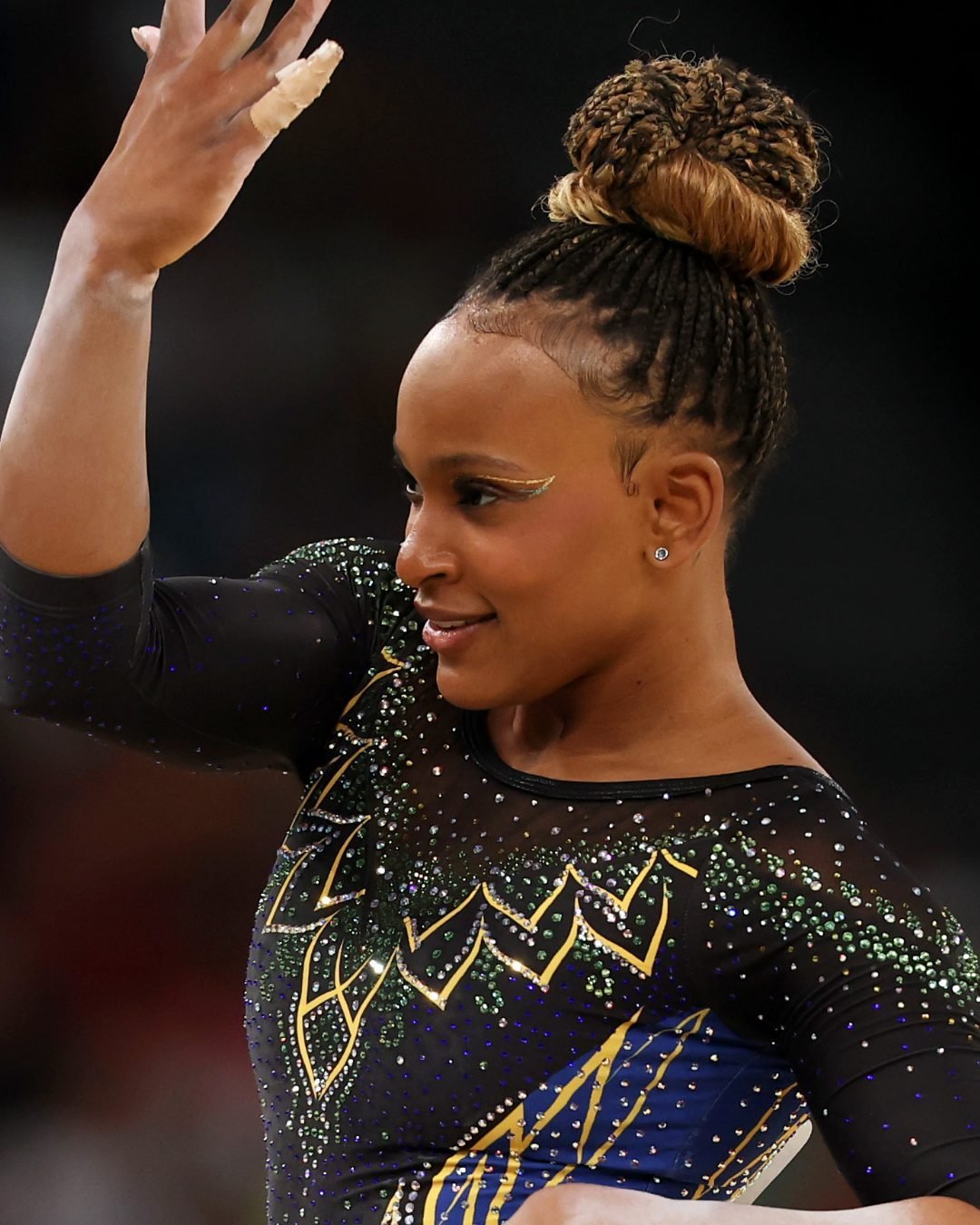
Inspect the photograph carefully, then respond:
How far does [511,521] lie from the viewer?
3.01 ft

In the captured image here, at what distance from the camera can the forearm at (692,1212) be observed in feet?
2.42

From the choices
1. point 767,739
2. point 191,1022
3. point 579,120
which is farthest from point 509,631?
point 191,1022

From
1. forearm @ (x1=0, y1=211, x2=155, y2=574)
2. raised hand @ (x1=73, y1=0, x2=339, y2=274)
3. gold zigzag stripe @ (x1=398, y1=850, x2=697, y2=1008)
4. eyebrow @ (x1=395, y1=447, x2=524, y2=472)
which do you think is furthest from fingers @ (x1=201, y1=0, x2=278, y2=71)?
gold zigzag stripe @ (x1=398, y1=850, x2=697, y2=1008)

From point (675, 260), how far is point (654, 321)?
0.05m

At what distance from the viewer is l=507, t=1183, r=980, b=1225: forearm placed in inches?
29.0

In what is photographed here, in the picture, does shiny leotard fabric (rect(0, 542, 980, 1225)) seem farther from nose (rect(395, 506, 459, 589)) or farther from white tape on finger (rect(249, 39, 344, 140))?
white tape on finger (rect(249, 39, 344, 140))

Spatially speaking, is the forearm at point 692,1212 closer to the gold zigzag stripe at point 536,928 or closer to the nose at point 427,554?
the gold zigzag stripe at point 536,928

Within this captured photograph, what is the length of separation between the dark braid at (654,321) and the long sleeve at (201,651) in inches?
8.9

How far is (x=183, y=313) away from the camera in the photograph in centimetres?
216

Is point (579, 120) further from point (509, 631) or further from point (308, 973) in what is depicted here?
point (308, 973)

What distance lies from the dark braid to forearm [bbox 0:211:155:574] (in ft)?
0.66

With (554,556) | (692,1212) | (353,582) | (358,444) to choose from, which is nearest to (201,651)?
(353,582)

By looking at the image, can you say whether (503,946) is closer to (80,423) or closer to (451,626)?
(451,626)

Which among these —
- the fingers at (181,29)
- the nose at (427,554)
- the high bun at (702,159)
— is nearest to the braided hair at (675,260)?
the high bun at (702,159)
